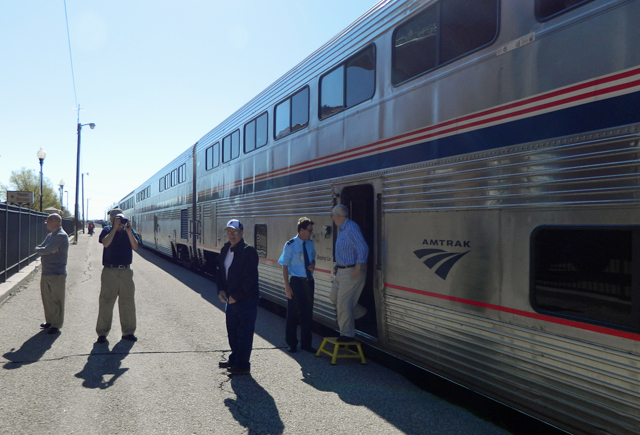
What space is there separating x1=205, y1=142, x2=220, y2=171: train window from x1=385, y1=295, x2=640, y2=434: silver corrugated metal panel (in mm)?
8137

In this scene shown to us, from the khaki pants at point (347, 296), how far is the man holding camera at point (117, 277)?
2767 millimetres

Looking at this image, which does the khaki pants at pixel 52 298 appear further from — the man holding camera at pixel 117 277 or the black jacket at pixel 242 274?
the black jacket at pixel 242 274

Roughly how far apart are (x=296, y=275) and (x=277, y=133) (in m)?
3.09

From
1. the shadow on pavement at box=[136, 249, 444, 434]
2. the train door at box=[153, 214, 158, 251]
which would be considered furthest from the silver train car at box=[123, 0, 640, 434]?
the train door at box=[153, 214, 158, 251]

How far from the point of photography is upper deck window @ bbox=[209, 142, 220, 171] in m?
11.7

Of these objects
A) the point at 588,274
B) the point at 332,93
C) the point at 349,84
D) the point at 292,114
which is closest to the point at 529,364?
the point at 588,274

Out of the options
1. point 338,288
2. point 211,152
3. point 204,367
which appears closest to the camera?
point 204,367

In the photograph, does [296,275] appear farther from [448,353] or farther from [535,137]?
[535,137]

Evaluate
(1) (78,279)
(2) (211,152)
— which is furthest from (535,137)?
(1) (78,279)

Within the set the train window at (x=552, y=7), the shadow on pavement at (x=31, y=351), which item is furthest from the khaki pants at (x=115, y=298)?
the train window at (x=552, y=7)

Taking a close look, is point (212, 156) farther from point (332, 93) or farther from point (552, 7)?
point (552, 7)

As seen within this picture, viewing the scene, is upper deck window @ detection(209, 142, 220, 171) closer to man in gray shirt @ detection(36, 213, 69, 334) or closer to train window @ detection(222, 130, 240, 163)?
train window @ detection(222, 130, 240, 163)

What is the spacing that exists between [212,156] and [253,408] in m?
9.04

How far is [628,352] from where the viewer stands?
9.30ft
